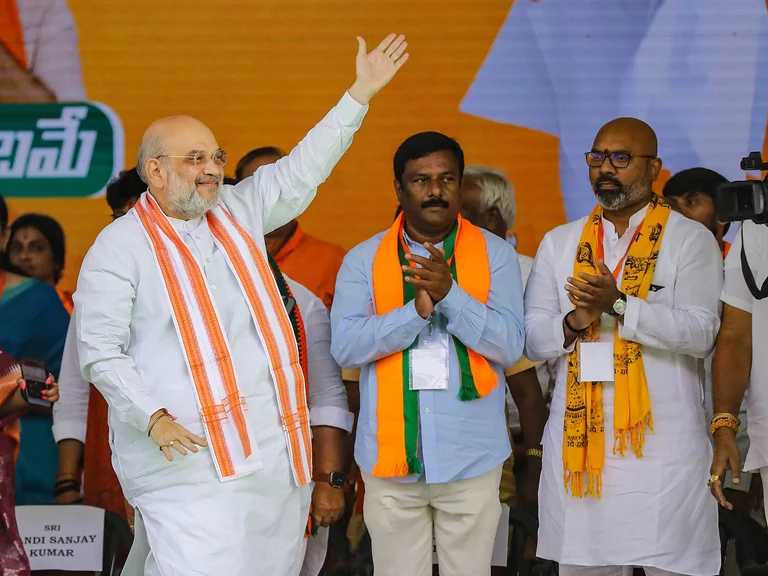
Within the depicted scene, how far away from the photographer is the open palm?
3.69 metres

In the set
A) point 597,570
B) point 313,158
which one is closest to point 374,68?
point 313,158

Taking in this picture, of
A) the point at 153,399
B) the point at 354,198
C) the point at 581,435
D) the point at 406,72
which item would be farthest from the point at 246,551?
the point at 406,72

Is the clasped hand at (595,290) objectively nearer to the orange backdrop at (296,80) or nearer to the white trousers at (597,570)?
the white trousers at (597,570)

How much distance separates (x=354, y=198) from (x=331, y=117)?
2.00 metres

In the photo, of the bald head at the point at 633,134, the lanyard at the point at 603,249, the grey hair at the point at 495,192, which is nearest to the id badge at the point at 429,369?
the lanyard at the point at 603,249

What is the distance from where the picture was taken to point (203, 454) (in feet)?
11.2

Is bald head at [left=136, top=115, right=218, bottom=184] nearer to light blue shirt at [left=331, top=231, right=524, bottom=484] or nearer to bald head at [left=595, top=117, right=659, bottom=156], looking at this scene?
light blue shirt at [left=331, top=231, right=524, bottom=484]

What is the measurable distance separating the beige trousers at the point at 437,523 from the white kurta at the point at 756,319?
2.82 ft

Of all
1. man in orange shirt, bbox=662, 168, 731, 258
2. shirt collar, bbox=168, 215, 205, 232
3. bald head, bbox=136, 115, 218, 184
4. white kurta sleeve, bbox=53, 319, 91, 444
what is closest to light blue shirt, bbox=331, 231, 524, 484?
shirt collar, bbox=168, 215, 205, 232

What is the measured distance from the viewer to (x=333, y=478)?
4133 millimetres

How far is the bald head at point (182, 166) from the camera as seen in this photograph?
11.7 feet

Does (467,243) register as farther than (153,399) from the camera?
Yes

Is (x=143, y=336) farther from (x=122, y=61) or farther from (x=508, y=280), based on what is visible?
(x=122, y=61)

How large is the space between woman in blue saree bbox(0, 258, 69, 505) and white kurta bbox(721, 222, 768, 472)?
10.4 feet
